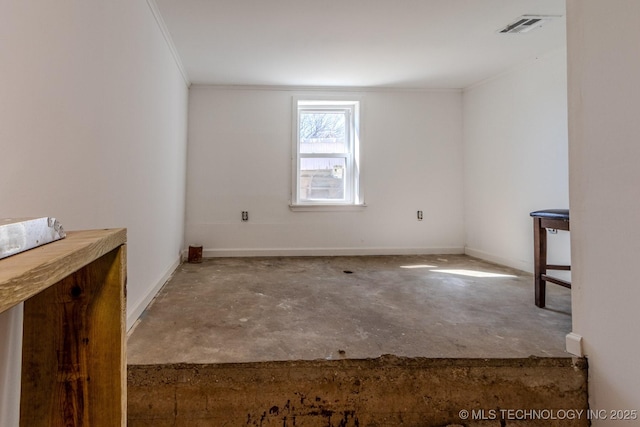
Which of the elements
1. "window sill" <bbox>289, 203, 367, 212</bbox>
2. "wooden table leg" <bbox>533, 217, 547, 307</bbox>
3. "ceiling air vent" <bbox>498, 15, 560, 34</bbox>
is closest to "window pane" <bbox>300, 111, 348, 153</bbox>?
"window sill" <bbox>289, 203, 367, 212</bbox>

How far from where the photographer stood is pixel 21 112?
79 centimetres

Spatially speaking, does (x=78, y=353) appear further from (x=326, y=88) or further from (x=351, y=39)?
(x=326, y=88)

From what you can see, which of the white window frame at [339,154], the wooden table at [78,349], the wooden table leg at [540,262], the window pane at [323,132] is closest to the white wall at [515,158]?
the wooden table leg at [540,262]

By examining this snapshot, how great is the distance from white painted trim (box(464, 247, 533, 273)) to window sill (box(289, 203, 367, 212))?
1396mm

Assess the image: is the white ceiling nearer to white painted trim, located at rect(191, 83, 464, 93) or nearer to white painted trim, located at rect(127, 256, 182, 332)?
white painted trim, located at rect(191, 83, 464, 93)

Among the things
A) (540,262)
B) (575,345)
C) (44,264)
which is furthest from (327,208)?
(44,264)

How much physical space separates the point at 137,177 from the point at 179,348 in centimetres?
102

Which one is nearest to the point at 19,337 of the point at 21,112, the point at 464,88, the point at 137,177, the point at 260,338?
the point at 21,112

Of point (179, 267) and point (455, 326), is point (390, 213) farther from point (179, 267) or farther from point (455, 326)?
point (179, 267)

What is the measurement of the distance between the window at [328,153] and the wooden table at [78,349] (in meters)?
2.84

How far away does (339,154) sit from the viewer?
3.58 m

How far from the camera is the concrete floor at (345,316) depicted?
1269 mm

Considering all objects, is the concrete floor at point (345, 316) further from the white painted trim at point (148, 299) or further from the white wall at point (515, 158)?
the white wall at point (515, 158)

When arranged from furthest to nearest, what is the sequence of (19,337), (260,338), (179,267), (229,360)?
(179,267), (260,338), (229,360), (19,337)
